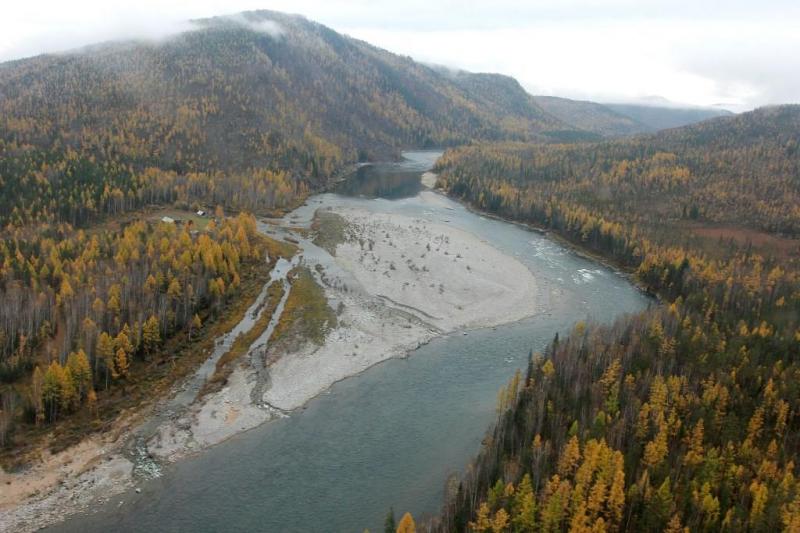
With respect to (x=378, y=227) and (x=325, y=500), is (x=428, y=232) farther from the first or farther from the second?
(x=325, y=500)

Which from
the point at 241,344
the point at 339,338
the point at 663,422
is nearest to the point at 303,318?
the point at 339,338

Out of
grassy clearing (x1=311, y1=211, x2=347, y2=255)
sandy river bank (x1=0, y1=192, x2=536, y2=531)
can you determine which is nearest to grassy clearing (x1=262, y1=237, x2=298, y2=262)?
sandy river bank (x1=0, y1=192, x2=536, y2=531)

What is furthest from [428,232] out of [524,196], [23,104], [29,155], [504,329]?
[23,104]

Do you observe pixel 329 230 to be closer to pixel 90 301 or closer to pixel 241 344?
pixel 241 344

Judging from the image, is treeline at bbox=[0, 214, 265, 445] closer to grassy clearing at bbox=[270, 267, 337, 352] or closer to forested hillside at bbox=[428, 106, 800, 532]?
grassy clearing at bbox=[270, 267, 337, 352]

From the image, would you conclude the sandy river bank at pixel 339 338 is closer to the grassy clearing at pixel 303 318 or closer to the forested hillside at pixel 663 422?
the grassy clearing at pixel 303 318
